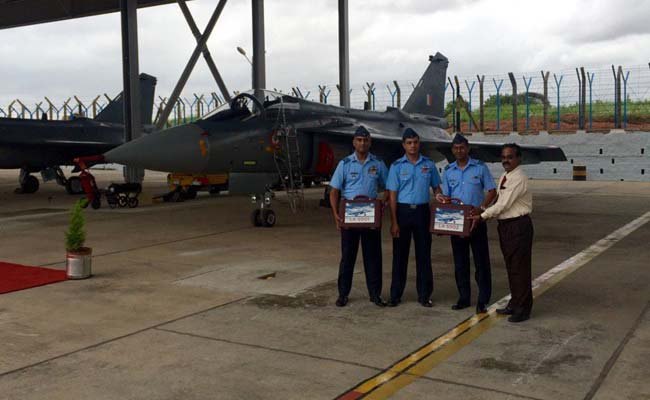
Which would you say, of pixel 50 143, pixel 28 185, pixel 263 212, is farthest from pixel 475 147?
pixel 28 185

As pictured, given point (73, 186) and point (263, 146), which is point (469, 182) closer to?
point (263, 146)

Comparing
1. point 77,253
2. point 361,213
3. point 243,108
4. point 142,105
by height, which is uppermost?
point 142,105

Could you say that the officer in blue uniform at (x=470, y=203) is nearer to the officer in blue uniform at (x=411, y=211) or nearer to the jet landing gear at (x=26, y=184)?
the officer in blue uniform at (x=411, y=211)

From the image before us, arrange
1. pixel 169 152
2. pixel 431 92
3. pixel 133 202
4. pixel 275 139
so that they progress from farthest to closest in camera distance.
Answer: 1. pixel 431 92
2. pixel 133 202
3. pixel 275 139
4. pixel 169 152

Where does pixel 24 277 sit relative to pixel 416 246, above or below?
below

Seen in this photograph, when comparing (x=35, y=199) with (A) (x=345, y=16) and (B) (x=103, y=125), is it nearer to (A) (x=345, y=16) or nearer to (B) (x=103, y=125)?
(B) (x=103, y=125)

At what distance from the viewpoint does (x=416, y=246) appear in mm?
6203

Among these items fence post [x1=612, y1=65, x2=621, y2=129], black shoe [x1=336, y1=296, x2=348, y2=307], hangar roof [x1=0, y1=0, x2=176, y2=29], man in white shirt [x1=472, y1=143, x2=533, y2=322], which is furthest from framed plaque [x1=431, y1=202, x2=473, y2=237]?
fence post [x1=612, y1=65, x2=621, y2=129]

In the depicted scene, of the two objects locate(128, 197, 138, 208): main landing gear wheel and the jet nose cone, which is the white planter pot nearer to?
the jet nose cone

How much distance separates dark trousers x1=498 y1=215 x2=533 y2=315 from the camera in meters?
5.55

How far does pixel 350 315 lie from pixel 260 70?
16445 mm

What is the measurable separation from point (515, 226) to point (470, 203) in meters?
0.53

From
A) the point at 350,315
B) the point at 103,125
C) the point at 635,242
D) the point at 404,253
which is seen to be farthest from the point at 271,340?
the point at 103,125

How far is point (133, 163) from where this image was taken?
10867mm
